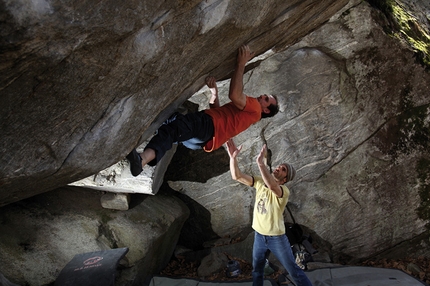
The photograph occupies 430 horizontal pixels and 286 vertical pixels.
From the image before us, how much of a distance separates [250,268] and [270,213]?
3.49 meters

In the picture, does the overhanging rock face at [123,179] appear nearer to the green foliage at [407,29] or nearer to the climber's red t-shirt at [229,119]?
the climber's red t-shirt at [229,119]

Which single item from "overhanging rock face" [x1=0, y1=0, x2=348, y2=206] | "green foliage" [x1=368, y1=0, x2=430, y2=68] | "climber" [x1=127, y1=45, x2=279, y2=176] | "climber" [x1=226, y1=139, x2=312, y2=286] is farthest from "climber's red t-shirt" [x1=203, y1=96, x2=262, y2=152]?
"green foliage" [x1=368, y1=0, x2=430, y2=68]

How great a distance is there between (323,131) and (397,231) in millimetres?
2835

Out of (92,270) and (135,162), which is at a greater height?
(135,162)

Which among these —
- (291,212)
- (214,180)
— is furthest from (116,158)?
(291,212)

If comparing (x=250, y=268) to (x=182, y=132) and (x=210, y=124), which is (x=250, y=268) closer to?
(x=210, y=124)

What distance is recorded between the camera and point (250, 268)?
847 cm

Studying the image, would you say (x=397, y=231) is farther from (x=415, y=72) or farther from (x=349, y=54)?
(x=349, y=54)

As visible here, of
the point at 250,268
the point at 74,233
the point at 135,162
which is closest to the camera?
the point at 135,162

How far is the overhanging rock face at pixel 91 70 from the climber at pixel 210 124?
26 cm

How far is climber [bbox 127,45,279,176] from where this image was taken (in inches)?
170

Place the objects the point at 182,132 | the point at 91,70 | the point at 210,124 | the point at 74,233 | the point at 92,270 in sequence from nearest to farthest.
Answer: the point at 91,70 < the point at 182,132 < the point at 92,270 < the point at 210,124 < the point at 74,233

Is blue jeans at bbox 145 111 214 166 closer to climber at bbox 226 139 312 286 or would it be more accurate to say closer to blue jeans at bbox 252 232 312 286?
climber at bbox 226 139 312 286

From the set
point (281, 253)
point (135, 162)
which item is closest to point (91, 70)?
point (135, 162)
